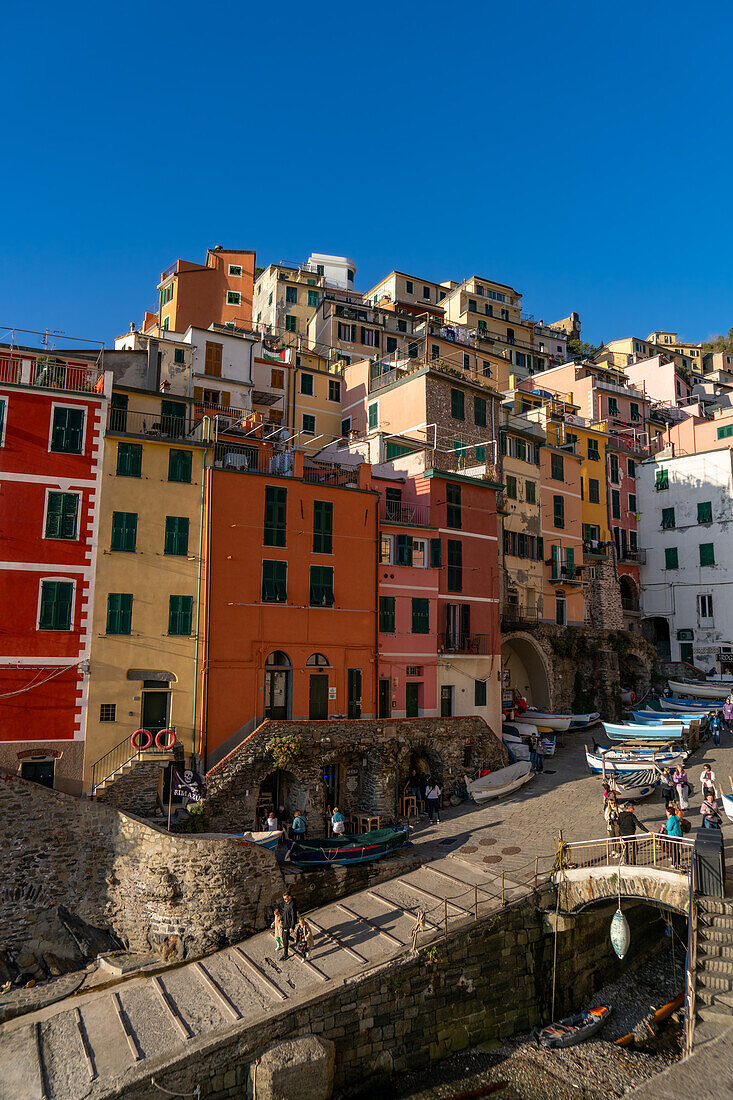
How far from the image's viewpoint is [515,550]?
47.4 m

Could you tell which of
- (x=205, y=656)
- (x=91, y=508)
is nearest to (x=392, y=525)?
(x=205, y=656)

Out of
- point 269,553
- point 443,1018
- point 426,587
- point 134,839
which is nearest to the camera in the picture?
point 443,1018

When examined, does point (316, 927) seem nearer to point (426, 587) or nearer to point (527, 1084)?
point (527, 1084)

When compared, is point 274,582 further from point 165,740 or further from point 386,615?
point 165,740

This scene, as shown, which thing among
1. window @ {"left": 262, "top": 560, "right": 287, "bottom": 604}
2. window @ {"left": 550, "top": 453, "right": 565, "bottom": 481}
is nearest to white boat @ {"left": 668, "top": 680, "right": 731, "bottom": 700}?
window @ {"left": 550, "top": 453, "right": 565, "bottom": 481}

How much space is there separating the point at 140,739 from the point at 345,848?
8498mm

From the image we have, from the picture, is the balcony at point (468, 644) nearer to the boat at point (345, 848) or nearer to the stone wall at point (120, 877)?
the boat at point (345, 848)

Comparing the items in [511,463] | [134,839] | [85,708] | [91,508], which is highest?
[511,463]

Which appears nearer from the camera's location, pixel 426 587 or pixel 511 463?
pixel 426 587

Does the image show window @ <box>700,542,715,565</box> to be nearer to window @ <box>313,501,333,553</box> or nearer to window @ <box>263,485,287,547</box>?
window @ <box>313,501,333,553</box>

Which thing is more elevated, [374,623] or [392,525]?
[392,525]

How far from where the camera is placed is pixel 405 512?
37.7m

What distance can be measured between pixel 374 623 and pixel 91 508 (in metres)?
13.3

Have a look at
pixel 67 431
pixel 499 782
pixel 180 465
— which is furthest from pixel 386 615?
pixel 67 431
